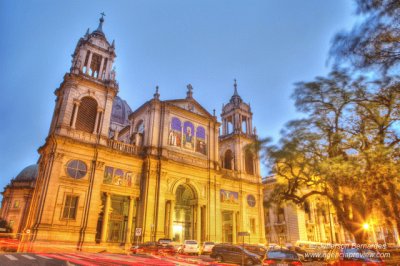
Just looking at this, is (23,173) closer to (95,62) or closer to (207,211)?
(95,62)

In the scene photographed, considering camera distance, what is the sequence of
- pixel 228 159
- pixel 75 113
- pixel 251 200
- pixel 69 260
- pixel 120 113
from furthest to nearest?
pixel 120 113 < pixel 228 159 < pixel 251 200 < pixel 75 113 < pixel 69 260

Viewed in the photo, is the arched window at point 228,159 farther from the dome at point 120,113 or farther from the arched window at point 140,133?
the dome at point 120,113

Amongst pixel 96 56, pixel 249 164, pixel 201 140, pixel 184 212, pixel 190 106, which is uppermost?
pixel 96 56

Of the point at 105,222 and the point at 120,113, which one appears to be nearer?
the point at 105,222

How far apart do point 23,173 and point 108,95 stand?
3519 centimetres

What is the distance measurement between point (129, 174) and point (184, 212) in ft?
37.0

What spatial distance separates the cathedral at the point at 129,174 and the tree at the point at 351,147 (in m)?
17.5

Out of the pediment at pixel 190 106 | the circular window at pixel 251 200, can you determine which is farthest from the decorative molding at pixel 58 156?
the circular window at pixel 251 200

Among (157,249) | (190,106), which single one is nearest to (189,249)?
(157,249)

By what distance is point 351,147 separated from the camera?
1502 centimetres

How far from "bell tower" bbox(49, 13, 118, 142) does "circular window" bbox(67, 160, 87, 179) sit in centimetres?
301

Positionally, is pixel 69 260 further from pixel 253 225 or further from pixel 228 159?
pixel 228 159

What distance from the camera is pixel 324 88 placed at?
1512 centimetres

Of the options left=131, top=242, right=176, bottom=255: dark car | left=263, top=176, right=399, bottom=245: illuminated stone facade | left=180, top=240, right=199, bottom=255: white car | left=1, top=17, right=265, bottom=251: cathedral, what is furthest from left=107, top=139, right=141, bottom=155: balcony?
left=263, top=176, right=399, bottom=245: illuminated stone facade
